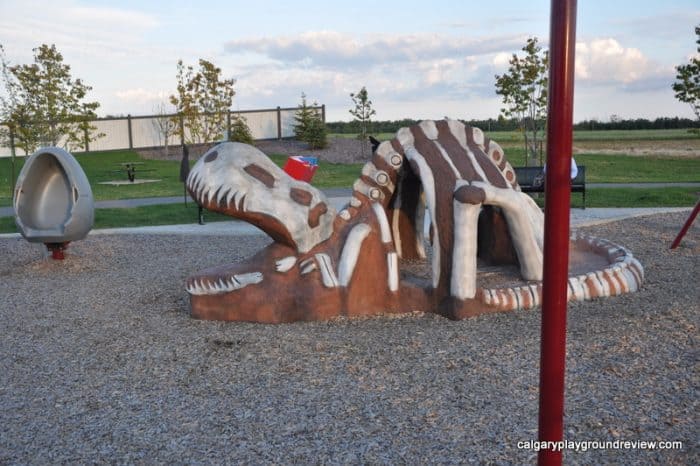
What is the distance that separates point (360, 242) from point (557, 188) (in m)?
3.93

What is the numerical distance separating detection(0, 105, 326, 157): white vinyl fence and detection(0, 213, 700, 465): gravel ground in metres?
29.1

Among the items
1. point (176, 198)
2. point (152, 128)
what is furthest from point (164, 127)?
point (176, 198)

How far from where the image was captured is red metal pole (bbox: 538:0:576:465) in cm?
183

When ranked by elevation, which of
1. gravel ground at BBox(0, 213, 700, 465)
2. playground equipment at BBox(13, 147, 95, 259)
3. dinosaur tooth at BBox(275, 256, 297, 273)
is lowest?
gravel ground at BBox(0, 213, 700, 465)

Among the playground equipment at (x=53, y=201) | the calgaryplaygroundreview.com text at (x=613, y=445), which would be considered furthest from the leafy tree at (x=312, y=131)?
the calgaryplaygroundreview.com text at (x=613, y=445)

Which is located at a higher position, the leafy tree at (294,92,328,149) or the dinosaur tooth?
the leafy tree at (294,92,328,149)

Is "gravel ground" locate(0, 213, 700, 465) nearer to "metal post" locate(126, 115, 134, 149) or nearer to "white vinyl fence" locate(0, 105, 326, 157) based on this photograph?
"white vinyl fence" locate(0, 105, 326, 157)

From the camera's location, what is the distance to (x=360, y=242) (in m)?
5.76

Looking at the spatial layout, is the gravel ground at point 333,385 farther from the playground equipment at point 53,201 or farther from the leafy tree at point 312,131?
the leafy tree at point 312,131

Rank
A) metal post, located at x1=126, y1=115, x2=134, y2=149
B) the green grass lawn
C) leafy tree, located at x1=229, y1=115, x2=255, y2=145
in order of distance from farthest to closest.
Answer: metal post, located at x1=126, y1=115, x2=134, y2=149, leafy tree, located at x1=229, y1=115, x2=255, y2=145, the green grass lawn

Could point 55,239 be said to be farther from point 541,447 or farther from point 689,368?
point 541,447

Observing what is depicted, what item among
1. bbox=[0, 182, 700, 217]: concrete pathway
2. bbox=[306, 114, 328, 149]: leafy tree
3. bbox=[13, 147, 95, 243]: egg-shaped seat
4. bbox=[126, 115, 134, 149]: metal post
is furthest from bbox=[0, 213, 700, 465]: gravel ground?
bbox=[126, 115, 134, 149]: metal post

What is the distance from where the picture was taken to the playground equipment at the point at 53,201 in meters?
8.43

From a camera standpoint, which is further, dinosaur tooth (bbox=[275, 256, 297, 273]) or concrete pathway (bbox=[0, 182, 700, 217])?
concrete pathway (bbox=[0, 182, 700, 217])
